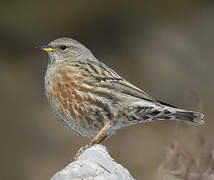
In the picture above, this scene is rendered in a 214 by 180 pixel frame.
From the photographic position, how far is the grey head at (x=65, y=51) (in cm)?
780

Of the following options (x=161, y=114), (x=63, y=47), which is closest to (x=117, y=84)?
(x=161, y=114)

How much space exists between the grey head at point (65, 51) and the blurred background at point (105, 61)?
4238mm

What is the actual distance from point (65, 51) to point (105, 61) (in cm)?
552

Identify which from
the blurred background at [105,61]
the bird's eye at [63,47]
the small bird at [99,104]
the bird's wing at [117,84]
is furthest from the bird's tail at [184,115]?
the blurred background at [105,61]

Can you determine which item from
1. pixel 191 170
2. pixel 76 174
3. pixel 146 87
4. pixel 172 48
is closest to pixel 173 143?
pixel 191 170

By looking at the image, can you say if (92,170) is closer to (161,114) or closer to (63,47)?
(161,114)

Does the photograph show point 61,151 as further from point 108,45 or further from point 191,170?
point 191,170

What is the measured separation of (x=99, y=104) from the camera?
7133 millimetres

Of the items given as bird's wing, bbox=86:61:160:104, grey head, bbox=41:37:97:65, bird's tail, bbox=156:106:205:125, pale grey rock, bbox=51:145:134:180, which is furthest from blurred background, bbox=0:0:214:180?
pale grey rock, bbox=51:145:134:180

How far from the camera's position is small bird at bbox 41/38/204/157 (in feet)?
23.1

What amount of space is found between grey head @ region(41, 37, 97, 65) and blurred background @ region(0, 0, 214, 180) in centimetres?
424

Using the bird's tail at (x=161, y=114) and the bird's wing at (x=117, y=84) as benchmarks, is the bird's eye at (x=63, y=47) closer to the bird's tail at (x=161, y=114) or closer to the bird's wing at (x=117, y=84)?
the bird's wing at (x=117, y=84)

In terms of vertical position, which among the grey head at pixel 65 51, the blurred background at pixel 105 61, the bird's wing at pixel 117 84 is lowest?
the blurred background at pixel 105 61

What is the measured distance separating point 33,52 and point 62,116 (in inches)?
264
